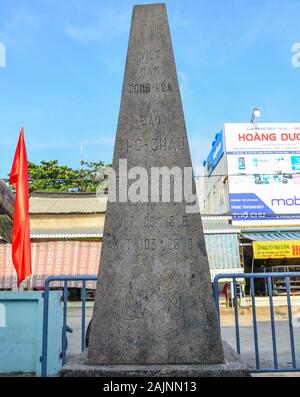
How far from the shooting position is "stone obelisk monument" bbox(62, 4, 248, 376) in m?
2.56

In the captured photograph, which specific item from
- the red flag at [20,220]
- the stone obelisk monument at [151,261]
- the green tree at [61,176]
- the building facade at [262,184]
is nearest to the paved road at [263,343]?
the red flag at [20,220]

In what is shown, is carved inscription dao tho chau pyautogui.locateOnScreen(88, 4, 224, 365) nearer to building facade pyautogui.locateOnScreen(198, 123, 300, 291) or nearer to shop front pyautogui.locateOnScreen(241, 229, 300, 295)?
shop front pyautogui.locateOnScreen(241, 229, 300, 295)

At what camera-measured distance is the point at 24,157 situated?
659 cm

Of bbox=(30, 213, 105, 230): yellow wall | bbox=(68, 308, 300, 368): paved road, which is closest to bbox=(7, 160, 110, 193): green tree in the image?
bbox=(30, 213, 105, 230): yellow wall

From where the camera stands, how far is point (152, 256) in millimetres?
2734

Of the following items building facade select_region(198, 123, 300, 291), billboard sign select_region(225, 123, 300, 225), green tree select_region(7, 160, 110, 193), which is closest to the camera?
building facade select_region(198, 123, 300, 291)

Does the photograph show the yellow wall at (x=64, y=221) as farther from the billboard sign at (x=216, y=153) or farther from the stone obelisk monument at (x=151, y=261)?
the stone obelisk monument at (x=151, y=261)

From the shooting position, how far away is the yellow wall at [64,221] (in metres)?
19.9

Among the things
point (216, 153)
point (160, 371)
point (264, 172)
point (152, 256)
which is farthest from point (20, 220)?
point (216, 153)

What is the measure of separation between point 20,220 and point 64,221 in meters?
14.0

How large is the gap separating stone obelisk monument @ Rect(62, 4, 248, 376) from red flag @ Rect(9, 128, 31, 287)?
3.81m

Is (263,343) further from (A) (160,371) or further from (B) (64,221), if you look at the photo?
(B) (64,221)

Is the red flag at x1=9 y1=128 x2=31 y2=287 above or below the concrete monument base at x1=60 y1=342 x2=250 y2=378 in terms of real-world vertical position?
above
